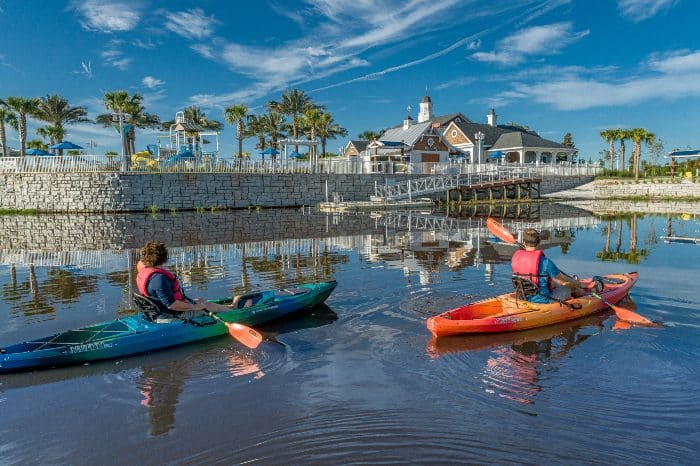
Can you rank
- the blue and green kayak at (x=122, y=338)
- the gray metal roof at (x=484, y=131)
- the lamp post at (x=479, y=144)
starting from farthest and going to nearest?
the gray metal roof at (x=484, y=131)
the lamp post at (x=479, y=144)
the blue and green kayak at (x=122, y=338)

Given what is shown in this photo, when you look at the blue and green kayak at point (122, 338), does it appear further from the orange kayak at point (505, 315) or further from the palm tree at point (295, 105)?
the palm tree at point (295, 105)

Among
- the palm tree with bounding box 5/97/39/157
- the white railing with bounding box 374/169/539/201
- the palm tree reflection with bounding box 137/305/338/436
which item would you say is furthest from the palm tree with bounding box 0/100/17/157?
the palm tree reflection with bounding box 137/305/338/436

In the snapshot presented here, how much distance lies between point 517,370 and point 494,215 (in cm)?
2548

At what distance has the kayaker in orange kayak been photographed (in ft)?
25.7

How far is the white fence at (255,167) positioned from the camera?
32188 millimetres

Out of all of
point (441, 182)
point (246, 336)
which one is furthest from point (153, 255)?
point (441, 182)

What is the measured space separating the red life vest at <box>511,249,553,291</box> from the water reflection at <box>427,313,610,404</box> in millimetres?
861

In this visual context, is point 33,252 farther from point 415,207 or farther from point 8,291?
point 415,207

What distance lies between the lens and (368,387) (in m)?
6.11

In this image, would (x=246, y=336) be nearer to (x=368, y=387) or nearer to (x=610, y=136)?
(x=368, y=387)

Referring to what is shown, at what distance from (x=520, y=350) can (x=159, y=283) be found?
510 centimetres

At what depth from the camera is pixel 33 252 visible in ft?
56.0


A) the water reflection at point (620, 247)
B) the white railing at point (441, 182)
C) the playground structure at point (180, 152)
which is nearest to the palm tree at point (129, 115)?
the playground structure at point (180, 152)

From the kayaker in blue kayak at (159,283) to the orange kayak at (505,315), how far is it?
11.8ft
